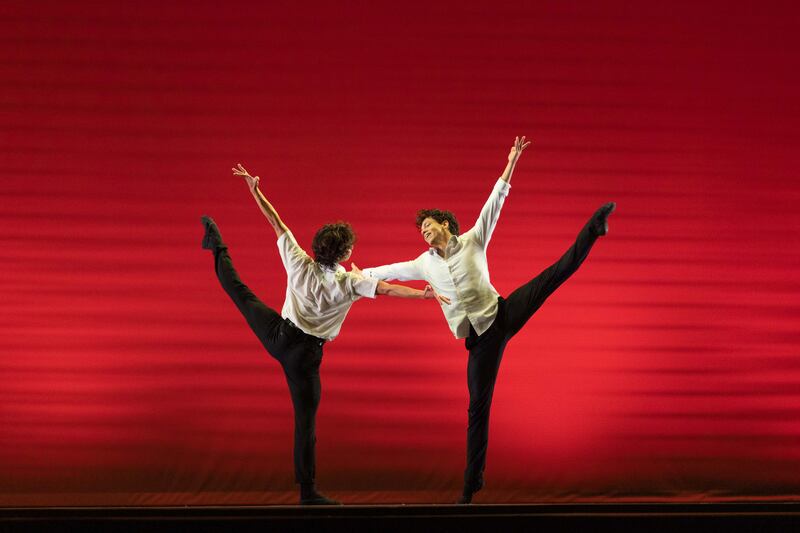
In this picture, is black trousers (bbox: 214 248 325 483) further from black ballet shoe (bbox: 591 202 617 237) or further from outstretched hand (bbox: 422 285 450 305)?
black ballet shoe (bbox: 591 202 617 237)

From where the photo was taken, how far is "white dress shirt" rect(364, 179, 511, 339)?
3.36 m

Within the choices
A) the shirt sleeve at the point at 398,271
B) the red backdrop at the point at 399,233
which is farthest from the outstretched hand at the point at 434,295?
the red backdrop at the point at 399,233

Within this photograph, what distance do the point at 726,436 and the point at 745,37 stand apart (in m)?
2.38

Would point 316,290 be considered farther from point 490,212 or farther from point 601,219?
point 601,219

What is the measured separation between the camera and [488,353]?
3.33m

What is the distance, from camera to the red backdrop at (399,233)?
399 cm

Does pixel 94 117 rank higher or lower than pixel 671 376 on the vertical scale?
higher

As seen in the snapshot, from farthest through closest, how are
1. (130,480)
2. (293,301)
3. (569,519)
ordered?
(130,480) < (293,301) < (569,519)

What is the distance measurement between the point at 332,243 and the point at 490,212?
2.55ft

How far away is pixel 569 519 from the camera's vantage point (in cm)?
299

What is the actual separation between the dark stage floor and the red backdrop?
919mm

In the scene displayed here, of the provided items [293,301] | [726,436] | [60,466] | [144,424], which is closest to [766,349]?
[726,436]

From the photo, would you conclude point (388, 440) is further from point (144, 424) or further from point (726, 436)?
point (726, 436)

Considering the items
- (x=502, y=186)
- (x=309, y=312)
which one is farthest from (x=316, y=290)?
(x=502, y=186)
